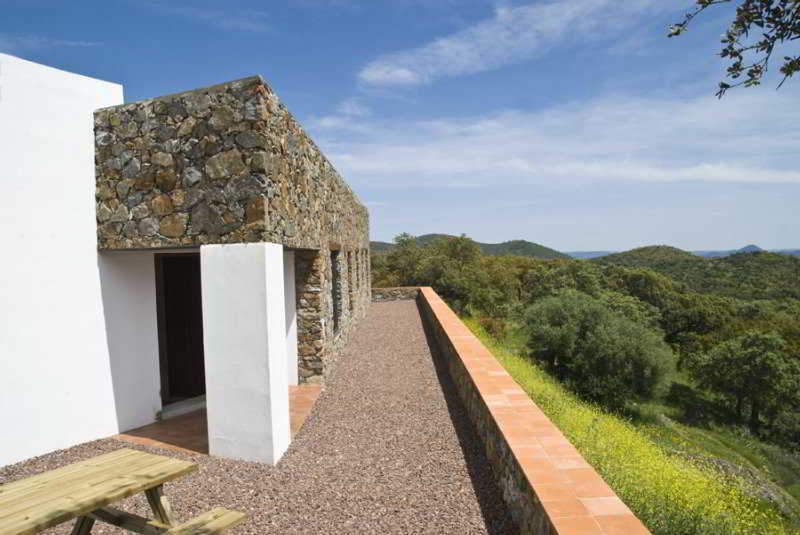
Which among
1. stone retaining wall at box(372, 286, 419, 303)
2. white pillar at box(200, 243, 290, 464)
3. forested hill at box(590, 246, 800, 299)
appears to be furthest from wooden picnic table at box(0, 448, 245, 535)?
forested hill at box(590, 246, 800, 299)

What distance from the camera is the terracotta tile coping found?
235 cm

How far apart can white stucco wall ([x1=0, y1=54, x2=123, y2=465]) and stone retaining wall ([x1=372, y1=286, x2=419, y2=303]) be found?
13132 millimetres

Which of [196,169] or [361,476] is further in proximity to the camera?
[196,169]

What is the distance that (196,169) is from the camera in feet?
14.2

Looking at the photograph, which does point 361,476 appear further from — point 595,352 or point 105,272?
point 595,352

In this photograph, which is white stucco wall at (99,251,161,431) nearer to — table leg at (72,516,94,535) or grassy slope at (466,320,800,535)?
table leg at (72,516,94,535)

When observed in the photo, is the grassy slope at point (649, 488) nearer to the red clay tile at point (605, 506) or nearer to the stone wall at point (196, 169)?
the red clay tile at point (605, 506)

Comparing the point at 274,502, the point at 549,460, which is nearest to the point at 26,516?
the point at 274,502

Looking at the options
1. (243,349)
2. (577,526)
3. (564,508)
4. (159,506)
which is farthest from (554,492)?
(243,349)

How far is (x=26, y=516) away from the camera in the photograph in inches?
84.4

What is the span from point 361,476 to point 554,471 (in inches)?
67.8

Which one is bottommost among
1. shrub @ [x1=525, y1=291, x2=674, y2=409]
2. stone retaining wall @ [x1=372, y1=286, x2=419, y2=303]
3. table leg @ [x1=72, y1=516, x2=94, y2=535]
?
shrub @ [x1=525, y1=291, x2=674, y2=409]

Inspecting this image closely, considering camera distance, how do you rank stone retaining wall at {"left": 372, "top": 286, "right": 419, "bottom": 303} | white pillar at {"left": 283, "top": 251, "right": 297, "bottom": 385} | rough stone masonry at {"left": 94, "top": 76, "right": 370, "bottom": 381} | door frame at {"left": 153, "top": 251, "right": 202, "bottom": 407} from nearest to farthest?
1. rough stone masonry at {"left": 94, "top": 76, "right": 370, "bottom": 381}
2. door frame at {"left": 153, "top": 251, "right": 202, "bottom": 407}
3. white pillar at {"left": 283, "top": 251, "right": 297, "bottom": 385}
4. stone retaining wall at {"left": 372, "top": 286, "right": 419, "bottom": 303}

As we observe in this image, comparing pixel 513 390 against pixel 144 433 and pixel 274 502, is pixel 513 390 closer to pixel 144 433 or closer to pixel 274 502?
pixel 274 502
